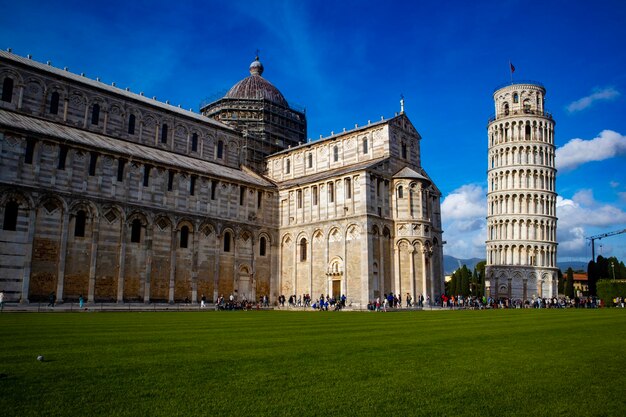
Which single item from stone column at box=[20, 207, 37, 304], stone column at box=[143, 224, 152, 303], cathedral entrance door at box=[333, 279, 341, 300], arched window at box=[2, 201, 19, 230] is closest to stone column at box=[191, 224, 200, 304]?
stone column at box=[143, 224, 152, 303]

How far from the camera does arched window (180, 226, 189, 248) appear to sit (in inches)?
1649

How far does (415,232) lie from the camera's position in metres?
44.5

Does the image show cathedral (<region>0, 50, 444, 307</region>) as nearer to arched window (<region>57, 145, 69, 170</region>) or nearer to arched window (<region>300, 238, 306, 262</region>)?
arched window (<region>300, 238, 306, 262</region>)

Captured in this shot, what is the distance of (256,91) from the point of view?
6172 centimetres

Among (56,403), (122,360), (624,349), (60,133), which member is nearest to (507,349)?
(624,349)

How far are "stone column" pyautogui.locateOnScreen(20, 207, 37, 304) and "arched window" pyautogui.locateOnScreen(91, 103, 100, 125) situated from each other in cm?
1216

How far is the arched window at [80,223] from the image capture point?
35656mm

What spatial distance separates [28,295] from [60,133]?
12.0 metres

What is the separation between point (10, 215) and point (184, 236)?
1327 cm

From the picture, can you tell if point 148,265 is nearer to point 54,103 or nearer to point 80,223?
point 80,223

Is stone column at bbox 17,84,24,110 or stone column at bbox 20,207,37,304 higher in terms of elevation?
stone column at bbox 17,84,24,110

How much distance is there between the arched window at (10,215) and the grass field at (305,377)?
23237mm

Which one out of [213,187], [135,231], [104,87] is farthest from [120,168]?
[104,87]

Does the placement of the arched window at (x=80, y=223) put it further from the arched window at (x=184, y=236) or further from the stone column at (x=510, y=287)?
the stone column at (x=510, y=287)
